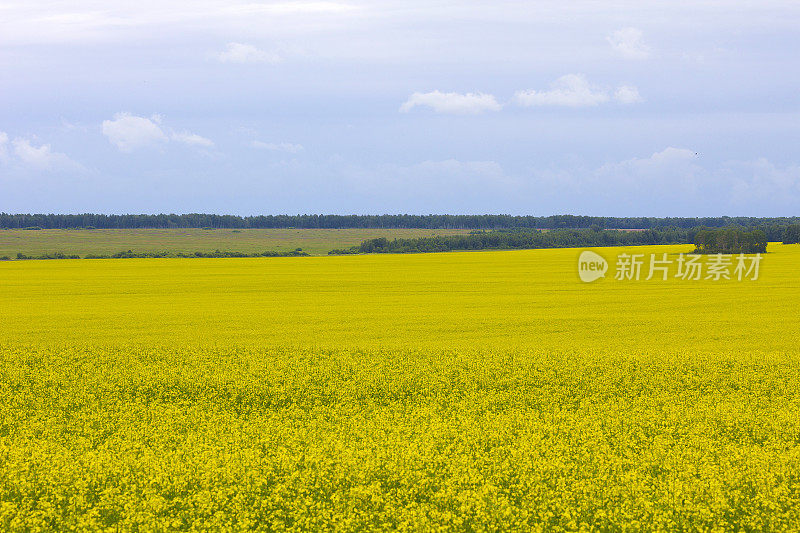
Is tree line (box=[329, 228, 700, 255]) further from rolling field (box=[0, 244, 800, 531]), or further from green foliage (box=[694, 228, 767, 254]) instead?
rolling field (box=[0, 244, 800, 531])

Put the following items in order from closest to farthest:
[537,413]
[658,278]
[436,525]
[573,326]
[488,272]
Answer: [436,525] < [537,413] < [573,326] < [658,278] < [488,272]

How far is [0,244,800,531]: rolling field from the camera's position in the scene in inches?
413

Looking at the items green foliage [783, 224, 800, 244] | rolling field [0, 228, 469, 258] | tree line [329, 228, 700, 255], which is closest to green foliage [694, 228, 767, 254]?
tree line [329, 228, 700, 255]

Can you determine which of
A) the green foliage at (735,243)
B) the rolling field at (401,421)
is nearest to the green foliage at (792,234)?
the green foliage at (735,243)

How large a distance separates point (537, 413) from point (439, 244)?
Answer: 11827 centimetres

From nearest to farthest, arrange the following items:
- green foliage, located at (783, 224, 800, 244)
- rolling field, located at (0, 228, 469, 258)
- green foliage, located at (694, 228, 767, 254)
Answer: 1. green foliage, located at (694, 228, 767, 254)
2. green foliage, located at (783, 224, 800, 244)
3. rolling field, located at (0, 228, 469, 258)

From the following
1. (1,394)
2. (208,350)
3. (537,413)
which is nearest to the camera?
(537,413)

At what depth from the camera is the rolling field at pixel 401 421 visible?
34.4ft

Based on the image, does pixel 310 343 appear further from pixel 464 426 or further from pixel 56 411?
pixel 464 426

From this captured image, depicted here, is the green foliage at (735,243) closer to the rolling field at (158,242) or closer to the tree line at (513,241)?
the tree line at (513,241)

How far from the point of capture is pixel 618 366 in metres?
21.0

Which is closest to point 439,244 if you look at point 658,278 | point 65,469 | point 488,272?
point 488,272

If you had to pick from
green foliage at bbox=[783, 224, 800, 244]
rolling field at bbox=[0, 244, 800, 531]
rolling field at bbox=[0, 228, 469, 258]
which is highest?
green foliage at bbox=[783, 224, 800, 244]

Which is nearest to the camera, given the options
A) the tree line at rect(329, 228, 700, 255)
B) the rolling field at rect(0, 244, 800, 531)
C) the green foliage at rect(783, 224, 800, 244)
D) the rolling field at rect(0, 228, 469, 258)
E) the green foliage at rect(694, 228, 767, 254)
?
the rolling field at rect(0, 244, 800, 531)
